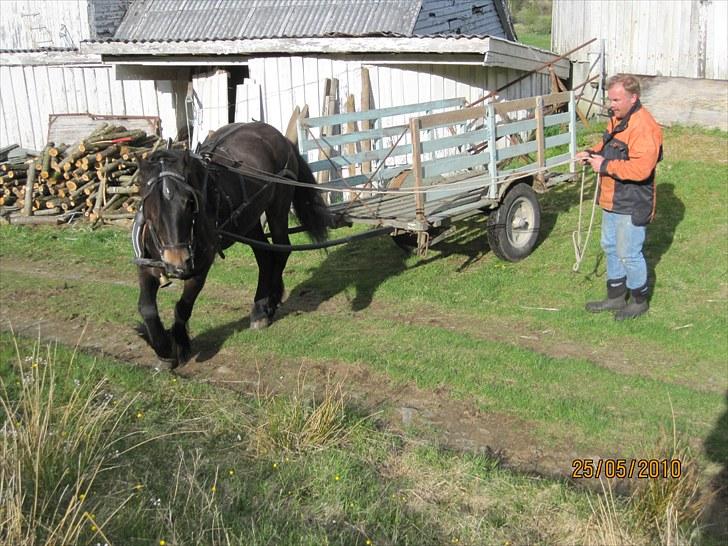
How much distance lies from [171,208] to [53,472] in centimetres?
207

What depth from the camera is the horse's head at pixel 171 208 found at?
5711 millimetres

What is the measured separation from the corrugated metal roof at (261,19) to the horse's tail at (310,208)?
18.8ft

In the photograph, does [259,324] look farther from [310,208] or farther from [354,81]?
[354,81]

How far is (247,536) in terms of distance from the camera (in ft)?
13.4

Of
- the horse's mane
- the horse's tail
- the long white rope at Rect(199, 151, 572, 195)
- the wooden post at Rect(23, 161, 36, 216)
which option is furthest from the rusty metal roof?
the horse's mane

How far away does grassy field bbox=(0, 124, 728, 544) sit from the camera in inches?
171

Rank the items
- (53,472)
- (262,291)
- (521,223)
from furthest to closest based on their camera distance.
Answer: (521,223)
(262,291)
(53,472)

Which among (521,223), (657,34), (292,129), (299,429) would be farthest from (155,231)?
(657,34)

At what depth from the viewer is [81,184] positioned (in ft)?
43.1

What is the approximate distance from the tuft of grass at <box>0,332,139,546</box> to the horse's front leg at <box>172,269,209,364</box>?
1.75 m

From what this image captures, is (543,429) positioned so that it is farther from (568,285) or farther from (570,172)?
(570,172)

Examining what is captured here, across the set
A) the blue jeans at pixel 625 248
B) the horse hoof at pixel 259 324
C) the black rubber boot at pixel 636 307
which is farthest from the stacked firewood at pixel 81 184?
the black rubber boot at pixel 636 307
